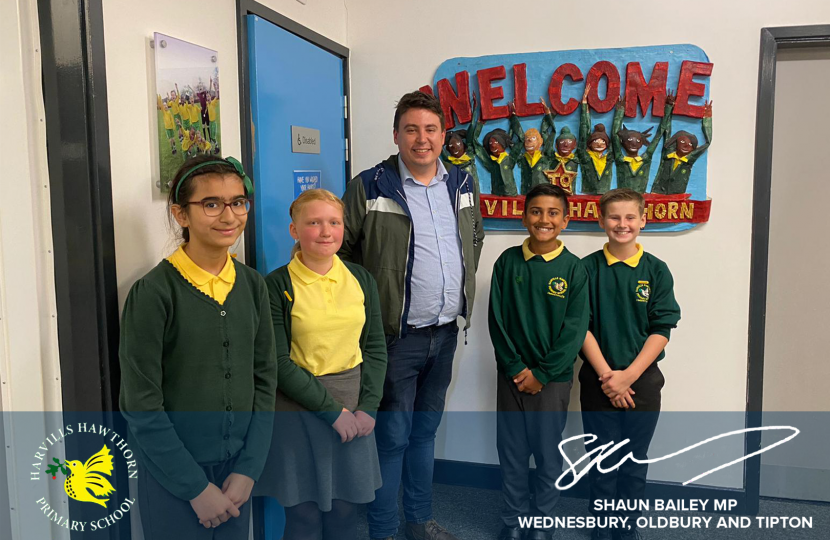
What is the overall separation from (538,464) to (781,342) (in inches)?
46.5

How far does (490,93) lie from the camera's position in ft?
8.55

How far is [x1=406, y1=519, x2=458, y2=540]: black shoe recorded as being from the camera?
89.0 inches

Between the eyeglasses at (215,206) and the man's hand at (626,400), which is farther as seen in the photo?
the man's hand at (626,400)

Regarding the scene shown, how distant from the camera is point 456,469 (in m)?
2.81

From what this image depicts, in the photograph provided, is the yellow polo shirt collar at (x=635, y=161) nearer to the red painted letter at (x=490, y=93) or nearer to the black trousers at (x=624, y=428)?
the red painted letter at (x=490, y=93)

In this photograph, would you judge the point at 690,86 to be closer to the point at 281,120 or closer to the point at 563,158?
the point at 563,158

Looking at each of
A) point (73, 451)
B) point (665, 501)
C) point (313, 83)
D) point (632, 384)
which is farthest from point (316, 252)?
point (665, 501)

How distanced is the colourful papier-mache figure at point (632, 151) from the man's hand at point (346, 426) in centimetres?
148

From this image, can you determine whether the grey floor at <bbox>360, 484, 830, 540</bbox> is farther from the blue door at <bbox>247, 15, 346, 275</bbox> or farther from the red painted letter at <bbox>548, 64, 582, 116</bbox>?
the red painted letter at <bbox>548, 64, 582, 116</bbox>

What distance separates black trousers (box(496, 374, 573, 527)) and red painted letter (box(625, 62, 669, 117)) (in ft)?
3.68

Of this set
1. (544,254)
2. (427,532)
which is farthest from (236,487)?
(544,254)

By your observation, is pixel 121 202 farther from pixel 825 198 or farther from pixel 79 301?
pixel 825 198

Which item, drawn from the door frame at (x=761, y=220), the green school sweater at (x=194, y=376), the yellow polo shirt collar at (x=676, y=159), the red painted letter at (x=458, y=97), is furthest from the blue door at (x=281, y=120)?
the door frame at (x=761, y=220)

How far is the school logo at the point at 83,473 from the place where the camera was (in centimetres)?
144
